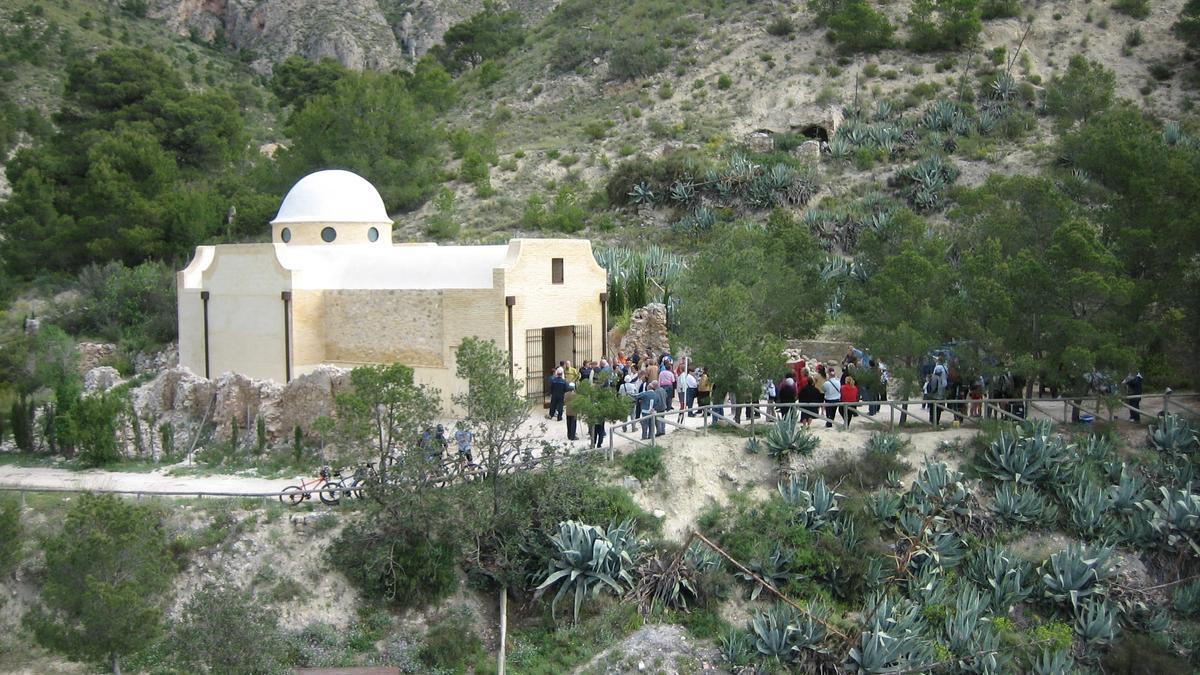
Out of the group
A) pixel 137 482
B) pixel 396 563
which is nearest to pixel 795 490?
pixel 396 563

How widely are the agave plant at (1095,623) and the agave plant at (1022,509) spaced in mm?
1806

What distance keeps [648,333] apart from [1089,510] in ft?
34.2

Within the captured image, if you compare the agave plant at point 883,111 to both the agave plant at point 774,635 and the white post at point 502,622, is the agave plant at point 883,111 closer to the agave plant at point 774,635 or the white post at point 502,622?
the agave plant at point 774,635

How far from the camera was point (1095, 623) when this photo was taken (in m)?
16.3

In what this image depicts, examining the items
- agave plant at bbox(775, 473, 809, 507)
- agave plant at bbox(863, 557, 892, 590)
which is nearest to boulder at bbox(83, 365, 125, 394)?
agave plant at bbox(775, 473, 809, 507)

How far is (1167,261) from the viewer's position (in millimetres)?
20719

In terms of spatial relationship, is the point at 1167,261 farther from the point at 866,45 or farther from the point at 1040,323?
the point at 866,45

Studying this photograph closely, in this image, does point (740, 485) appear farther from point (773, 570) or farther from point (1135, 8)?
point (1135, 8)

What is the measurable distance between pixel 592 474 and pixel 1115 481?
928 centimetres

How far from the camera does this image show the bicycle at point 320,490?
1663 centimetres

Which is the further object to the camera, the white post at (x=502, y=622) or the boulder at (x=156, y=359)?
the boulder at (x=156, y=359)

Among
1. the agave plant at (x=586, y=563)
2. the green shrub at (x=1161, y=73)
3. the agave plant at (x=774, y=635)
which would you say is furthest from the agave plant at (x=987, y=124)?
the agave plant at (x=586, y=563)

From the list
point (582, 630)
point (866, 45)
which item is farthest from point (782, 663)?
point (866, 45)

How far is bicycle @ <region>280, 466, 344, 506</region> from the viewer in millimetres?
16634
